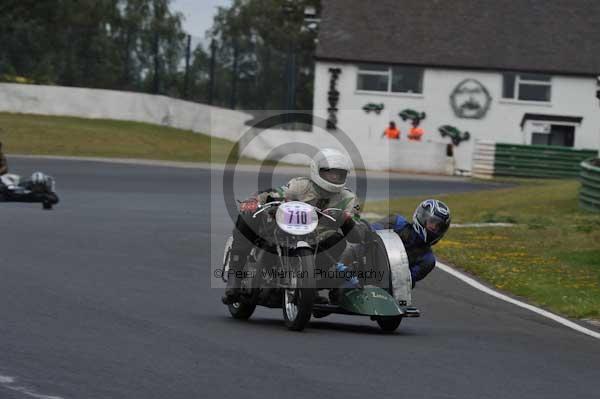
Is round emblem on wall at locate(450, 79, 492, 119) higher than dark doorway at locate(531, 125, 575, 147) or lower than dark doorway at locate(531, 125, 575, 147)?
higher

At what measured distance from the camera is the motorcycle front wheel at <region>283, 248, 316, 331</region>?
10.1 metres

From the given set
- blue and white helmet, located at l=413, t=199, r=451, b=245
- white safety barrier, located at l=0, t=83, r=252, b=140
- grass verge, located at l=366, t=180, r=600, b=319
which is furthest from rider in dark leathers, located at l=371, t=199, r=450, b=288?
white safety barrier, located at l=0, t=83, r=252, b=140

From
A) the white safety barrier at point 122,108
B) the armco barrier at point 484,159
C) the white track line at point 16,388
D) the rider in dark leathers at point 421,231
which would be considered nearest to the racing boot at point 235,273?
the rider in dark leathers at point 421,231

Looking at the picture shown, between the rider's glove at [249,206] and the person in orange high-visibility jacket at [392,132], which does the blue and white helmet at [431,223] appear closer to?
the rider's glove at [249,206]

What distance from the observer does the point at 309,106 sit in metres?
75.2

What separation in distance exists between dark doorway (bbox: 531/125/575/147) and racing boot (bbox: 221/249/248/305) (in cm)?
4547

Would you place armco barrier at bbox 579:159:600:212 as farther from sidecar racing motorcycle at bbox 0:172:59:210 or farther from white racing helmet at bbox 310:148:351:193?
A: white racing helmet at bbox 310:148:351:193

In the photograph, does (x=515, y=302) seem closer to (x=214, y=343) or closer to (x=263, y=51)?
(x=214, y=343)

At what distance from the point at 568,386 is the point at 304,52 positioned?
77.5m

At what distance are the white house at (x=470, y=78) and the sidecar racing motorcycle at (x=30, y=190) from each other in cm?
2921

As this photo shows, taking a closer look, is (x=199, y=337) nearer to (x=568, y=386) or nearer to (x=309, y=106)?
(x=568, y=386)

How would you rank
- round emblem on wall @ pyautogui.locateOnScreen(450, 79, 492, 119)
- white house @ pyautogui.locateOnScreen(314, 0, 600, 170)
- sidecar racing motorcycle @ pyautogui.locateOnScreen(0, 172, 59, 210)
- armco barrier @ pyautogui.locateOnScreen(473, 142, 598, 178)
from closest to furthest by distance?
sidecar racing motorcycle @ pyautogui.locateOnScreen(0, 172, 59, 210)
armco barrier @ pyautogui.locateOnScreen(473, 142, 598, 178)
white house @ pyautogui.locateOnScreen(314, 0, 600, 170)
round emblem on wall @ pyautogui.locateOnScreen(450, 79, 492, 119)

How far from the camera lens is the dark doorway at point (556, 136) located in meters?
55.5

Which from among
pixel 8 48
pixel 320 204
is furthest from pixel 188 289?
pixel 8 48
